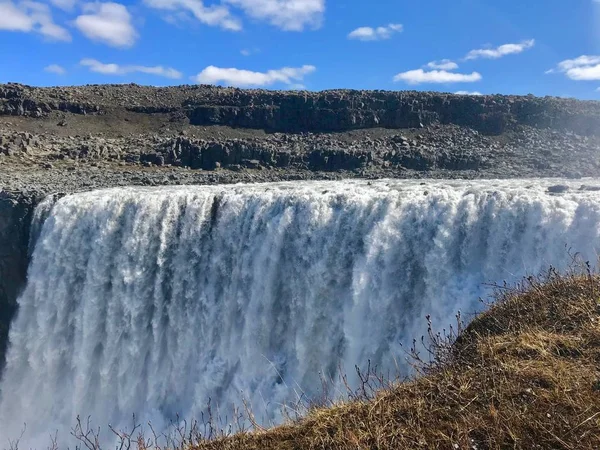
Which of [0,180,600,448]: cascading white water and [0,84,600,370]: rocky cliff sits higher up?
[0,84,600,370]: rocky cliff

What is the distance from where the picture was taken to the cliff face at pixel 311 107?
33.9 m

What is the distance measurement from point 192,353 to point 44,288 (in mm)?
6624

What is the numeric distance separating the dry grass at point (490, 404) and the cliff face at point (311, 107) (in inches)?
1153

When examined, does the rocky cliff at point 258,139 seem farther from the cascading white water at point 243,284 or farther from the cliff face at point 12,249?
the cascading white water at point 243,284

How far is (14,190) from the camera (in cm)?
2158

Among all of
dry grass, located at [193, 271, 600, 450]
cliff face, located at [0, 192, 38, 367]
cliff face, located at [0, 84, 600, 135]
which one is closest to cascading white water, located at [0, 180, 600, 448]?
cliff face, located at [0, 192, 38, 367]

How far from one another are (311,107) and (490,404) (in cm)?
3844

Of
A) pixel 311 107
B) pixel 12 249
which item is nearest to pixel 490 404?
pixel 12 249

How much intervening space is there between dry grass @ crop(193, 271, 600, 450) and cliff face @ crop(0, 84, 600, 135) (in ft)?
96.1

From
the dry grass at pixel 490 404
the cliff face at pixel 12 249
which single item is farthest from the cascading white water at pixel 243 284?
the dry grass at pixel 490 404

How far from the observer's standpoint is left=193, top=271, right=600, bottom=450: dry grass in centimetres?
391

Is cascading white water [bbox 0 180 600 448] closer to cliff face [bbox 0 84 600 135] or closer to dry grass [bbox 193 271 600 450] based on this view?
dry grass [bbox 193 271 600 450]

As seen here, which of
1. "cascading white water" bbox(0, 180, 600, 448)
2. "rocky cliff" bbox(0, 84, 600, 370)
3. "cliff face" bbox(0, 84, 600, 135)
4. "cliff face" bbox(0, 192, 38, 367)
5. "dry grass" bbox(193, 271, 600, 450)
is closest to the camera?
"dry grass" bbox(193, 271, 600, 450)

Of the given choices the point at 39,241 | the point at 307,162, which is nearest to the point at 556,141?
the point at 307,162
